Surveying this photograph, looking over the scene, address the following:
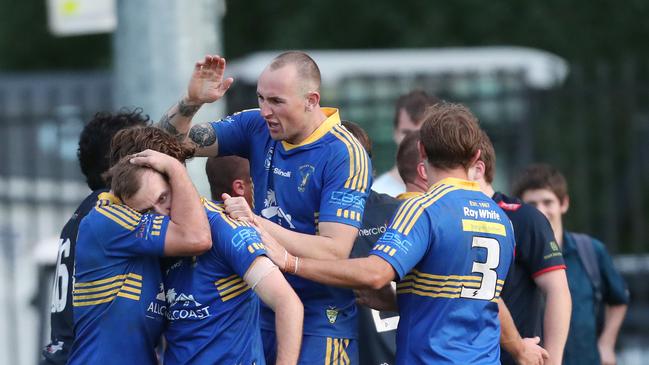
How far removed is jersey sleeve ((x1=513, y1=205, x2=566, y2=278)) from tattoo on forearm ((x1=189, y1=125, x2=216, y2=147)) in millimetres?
1456

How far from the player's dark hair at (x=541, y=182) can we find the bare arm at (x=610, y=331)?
88cm

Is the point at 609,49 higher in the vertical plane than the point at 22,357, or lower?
higher

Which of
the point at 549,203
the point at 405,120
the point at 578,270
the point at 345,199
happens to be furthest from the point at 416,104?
the point at 345,199

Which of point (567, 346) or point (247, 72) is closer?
point (567, 346)

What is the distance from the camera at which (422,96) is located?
661 cm

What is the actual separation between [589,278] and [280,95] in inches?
95.0

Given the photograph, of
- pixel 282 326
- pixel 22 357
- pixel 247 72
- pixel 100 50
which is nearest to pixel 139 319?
pixel 282 326

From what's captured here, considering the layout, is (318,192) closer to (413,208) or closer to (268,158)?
(268,158)

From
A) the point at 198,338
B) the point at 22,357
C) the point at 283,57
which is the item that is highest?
the point at 283,57

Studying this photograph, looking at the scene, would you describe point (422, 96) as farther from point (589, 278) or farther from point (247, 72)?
point (247, 72)

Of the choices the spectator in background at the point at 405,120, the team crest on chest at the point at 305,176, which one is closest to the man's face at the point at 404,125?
the spectator in background at the point at 405,120

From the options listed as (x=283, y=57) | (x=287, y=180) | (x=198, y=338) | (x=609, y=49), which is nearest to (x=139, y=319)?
(x=198, y=338)

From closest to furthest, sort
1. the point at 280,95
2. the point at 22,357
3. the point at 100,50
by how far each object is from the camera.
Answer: the point at 280,95 → the point at 22,357 → the point at 100,50

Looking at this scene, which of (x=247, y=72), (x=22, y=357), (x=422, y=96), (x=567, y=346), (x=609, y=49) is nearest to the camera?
(x=567, y=346)
